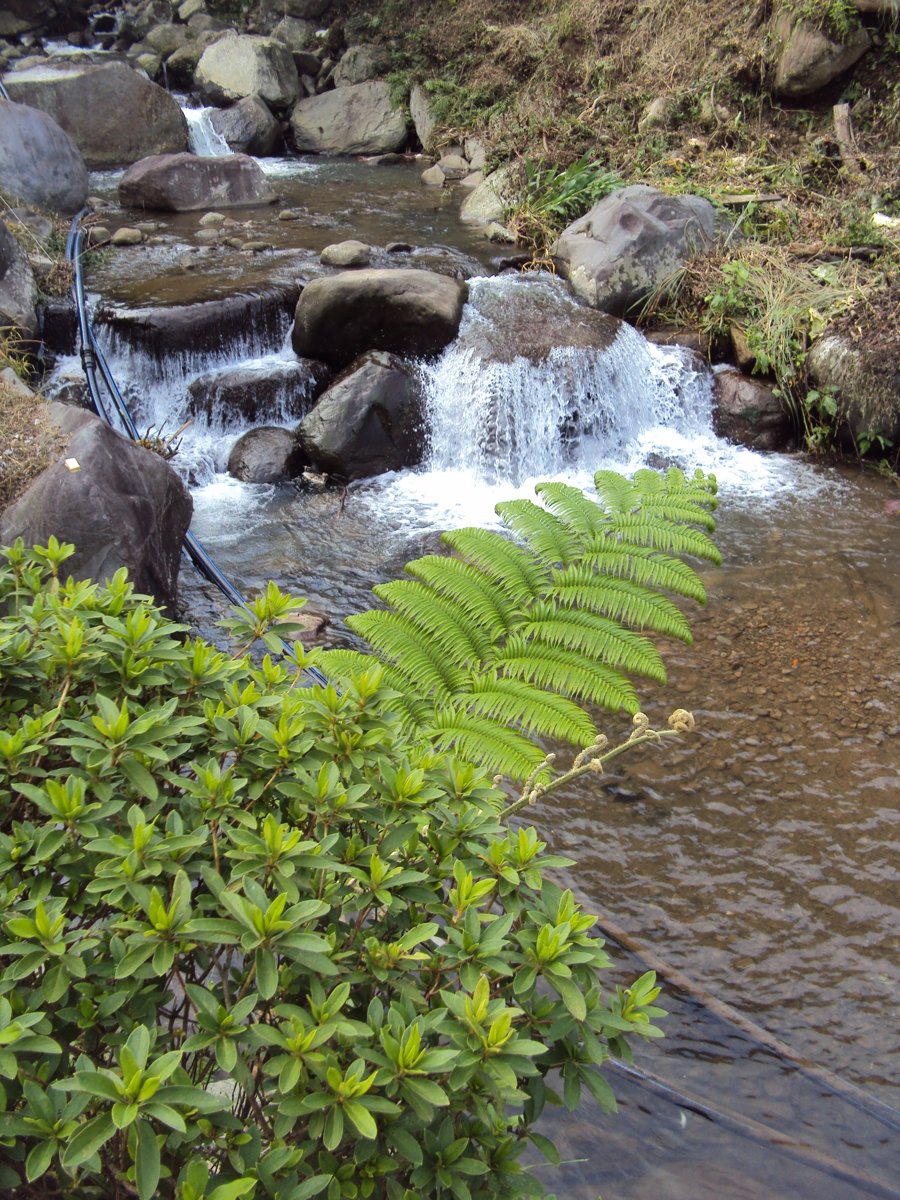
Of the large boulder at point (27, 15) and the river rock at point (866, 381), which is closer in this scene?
the river rock at point (866, 381)

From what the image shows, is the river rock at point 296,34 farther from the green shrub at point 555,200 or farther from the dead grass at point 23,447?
the dead grass at point 23,447

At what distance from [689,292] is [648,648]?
6.38m

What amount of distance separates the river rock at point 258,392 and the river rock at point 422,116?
319 inches

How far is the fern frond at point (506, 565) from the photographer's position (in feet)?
10.4

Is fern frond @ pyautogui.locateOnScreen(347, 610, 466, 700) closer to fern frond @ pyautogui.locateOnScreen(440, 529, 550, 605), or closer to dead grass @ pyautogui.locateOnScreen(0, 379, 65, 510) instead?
fern frond @ pyautogui.locateOnScreen(440, 529, 550, 605)

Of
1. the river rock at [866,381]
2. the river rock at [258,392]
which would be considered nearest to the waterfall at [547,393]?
the river rock at [258,392]

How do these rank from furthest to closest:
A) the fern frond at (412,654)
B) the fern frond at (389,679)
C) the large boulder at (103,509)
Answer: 1. the large boulder at (103,509)
2. the fern frond at (412,654)
3. the fern frond at (389,679)

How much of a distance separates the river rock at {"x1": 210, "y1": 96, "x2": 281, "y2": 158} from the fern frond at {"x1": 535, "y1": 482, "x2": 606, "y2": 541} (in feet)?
42.3

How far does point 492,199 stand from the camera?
36.3 feet

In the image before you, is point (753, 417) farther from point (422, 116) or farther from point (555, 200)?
point (422, 116)

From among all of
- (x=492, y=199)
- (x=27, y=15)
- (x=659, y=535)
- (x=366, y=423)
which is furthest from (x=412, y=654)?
(x=27, y=15)

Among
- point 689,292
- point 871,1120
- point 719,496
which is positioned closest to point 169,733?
point 871,1120

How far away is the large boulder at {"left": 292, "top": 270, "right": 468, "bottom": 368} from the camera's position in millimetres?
7516

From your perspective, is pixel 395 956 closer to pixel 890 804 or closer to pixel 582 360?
pixel 890 804
